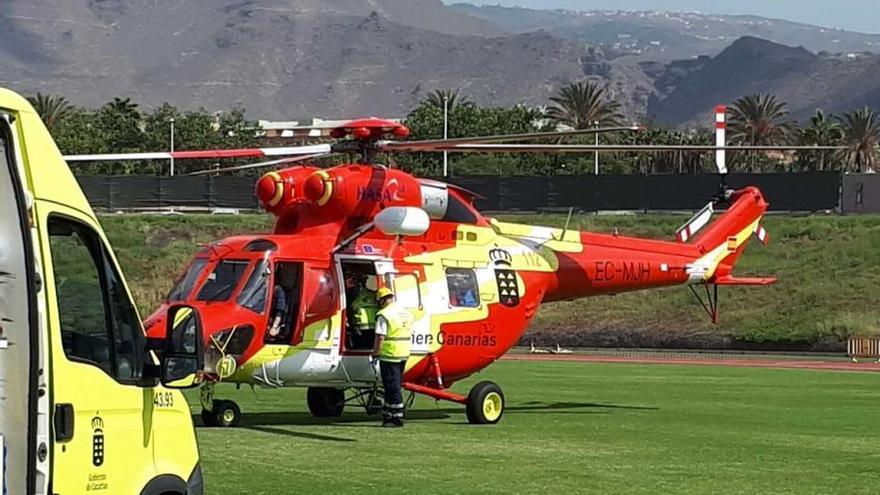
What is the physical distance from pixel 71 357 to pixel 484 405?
13.9m

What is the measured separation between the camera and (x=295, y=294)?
20594mm

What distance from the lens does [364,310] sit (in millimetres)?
21250

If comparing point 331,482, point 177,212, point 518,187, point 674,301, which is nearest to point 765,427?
point 331,482

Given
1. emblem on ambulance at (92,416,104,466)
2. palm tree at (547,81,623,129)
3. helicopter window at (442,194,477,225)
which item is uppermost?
palm tree at (547,81,623,129)

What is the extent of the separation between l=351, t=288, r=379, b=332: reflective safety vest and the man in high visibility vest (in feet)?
1.35

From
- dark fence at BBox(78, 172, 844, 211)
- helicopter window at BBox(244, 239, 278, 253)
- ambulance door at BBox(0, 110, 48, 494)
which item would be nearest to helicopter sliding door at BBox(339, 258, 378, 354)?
helicopter window at BBox(244, 239, 278, 253)

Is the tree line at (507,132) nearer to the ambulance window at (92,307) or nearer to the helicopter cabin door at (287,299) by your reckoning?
the helicopter cabin door at (287,299)

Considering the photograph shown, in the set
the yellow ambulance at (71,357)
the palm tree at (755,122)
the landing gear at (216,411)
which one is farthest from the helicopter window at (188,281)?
the palm tree at (755,122)

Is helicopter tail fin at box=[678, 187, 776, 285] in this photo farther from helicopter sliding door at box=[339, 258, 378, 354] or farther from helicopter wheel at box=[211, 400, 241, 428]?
helicopter wheel at box=[211, 400, 241, 428]

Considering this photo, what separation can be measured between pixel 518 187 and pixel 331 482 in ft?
Answer: 174

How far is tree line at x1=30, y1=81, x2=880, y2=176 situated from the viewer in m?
106

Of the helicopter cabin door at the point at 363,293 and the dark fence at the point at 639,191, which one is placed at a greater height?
the dark fence at the point at 639,191

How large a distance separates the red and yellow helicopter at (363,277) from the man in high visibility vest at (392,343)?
0.57m

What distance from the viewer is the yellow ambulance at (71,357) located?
779 centimetres
